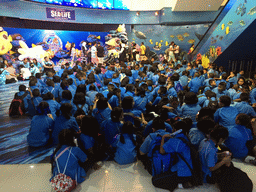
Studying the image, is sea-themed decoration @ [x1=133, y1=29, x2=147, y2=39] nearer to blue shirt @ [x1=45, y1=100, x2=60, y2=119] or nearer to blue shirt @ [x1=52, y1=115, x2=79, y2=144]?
blue shirt @ [x1=45, y1=100, x2=60, y2=119]

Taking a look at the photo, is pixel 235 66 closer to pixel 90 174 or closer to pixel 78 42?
pixel 90 174

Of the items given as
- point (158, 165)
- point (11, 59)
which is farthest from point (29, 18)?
point (158, 165)

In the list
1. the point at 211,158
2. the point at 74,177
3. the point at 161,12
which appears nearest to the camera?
the point at 211,158

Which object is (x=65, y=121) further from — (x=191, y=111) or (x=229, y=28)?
(x=229, y=28)

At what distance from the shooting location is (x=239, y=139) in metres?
2.62

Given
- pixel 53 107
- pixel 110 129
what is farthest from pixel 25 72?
pixel 110 129

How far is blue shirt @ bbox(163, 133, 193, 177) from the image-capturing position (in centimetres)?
217

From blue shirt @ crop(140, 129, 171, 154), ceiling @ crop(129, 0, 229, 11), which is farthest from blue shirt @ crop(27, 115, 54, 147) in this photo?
ceiling @ crop(129, 0, 229, 11)

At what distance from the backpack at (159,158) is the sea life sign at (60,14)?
44.8 feet

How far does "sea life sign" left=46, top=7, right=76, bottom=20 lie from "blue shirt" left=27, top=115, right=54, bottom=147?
477 inches

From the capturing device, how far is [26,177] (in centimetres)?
254

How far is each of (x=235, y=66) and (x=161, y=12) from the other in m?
8.65

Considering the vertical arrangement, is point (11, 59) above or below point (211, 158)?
above

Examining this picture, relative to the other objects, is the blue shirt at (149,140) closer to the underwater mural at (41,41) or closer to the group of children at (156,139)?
the group of children at (156,139)
